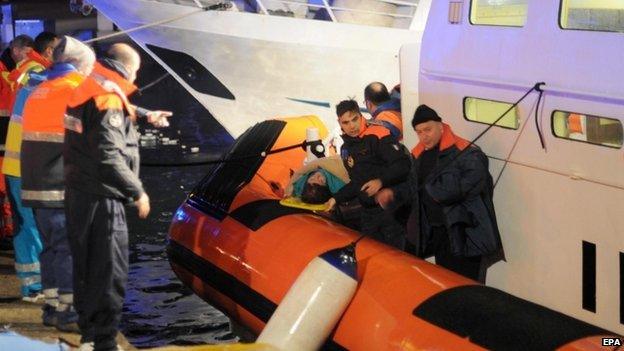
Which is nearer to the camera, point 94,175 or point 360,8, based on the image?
point 94,175

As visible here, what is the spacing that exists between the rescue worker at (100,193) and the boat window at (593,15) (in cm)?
225

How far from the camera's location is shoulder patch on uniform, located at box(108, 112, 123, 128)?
508 cm

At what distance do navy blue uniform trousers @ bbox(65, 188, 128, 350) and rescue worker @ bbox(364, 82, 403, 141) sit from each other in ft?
8.60

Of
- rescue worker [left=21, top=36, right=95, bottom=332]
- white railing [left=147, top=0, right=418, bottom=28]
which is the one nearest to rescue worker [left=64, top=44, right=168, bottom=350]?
rescue worker [left=21, top=36, right=95, bottom=332]

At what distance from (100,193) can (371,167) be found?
191 centimetres

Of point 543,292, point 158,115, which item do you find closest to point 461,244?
point 543,292

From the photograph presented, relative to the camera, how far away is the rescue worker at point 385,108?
7.43m

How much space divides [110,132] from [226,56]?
28.8 ft

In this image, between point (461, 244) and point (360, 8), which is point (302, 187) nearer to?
point (461, 244)

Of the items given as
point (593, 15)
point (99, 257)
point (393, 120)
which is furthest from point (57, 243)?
point (593, 15)

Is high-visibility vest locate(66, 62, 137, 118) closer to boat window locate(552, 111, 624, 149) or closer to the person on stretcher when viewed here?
the person on stretcher

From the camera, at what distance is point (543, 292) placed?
573 centimetres

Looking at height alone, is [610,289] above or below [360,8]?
below

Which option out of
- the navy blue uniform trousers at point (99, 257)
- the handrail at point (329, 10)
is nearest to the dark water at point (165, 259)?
the navy blue uniform trousers at point (99, 257)
